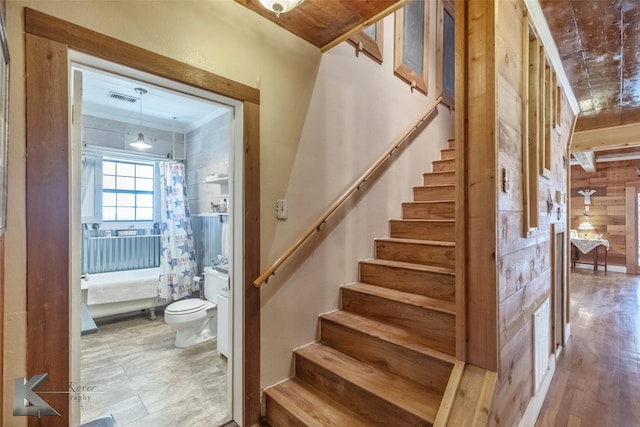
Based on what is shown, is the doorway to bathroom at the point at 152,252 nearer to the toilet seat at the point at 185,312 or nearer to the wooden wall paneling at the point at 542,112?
the toilet seat at the point at 185,312

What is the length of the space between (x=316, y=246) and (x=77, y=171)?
1508 mm

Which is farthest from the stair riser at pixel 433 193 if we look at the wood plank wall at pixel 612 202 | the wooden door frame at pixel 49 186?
the wood plank wall at pixel 612 202

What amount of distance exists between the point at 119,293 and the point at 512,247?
418cm

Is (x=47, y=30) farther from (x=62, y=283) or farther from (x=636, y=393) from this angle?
(x=636, y=393)

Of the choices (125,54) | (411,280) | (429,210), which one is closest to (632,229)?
(429,210)

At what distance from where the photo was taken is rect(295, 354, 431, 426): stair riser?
1491mm

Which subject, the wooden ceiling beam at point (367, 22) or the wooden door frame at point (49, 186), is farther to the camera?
the wooden ceiling beam at point (367, 22)

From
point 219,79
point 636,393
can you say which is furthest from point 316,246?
point 636,393

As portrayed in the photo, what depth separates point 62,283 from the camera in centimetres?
121

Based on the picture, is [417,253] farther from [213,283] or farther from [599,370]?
[213,283]

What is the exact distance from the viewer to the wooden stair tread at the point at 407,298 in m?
1.87

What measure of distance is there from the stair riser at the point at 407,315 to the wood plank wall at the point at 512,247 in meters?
0.32

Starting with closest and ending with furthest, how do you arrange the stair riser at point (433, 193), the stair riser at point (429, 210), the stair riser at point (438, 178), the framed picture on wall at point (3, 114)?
the framed picture on wall at point (3, 114) < the stair riser at point (429, 210) < the stair riser at point (433, 193) < the stair riser at point (438, 178)

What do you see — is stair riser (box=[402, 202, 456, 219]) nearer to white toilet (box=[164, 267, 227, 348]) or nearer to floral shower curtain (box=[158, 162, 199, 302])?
white toilet (box=[164, 267, 227, 348])
